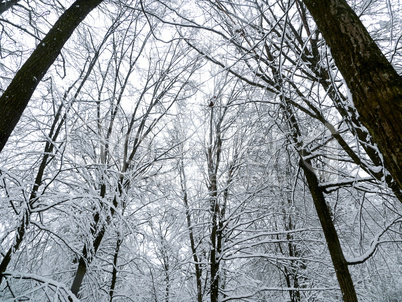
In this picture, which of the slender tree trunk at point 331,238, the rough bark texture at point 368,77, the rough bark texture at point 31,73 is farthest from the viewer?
the slender tree trunk at point 331,238

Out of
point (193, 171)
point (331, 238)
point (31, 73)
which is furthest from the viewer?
point (193, 171)

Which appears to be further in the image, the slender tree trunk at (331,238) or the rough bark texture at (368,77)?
the slender tree trunk at (331,238)

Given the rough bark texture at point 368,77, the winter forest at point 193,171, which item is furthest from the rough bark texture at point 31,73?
the rough bark texture at point 368,77

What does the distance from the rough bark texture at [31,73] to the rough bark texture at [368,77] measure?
2.33 m

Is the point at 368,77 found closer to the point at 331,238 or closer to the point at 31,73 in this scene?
the point at 31,73

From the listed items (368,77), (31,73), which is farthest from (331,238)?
(31,73)

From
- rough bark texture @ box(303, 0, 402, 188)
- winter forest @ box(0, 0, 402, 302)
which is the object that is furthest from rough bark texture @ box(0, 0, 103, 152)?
rough bark texture @ box(303, 0, 402, 188)

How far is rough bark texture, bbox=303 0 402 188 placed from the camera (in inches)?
38.7

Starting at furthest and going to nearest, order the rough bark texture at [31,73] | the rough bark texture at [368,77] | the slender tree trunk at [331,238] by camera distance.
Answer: the slender tree trunk at [331,238] < the rough bark texture at [31,73] < the rough bark texture at [368,77]

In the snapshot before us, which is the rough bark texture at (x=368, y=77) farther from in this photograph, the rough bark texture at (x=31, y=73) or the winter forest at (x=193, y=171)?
the rough bark texture at (x=31, y=73)

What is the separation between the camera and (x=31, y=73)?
221 centimetres

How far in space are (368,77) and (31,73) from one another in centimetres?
258

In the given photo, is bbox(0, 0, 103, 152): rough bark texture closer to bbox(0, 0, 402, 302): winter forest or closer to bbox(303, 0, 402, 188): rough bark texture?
bbox(0, 0, 402, 302): winter forest

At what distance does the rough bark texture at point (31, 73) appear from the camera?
6.64 ft
